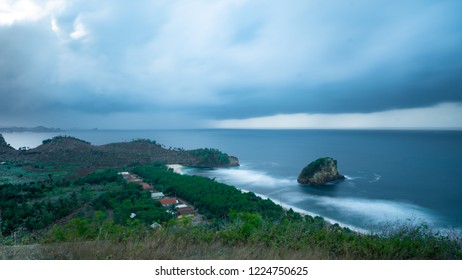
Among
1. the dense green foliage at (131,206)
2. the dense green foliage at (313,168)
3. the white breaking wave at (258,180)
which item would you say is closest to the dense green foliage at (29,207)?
the dense green foliage at (131,206)

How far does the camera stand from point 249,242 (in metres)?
3.56

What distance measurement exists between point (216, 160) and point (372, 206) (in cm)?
3337

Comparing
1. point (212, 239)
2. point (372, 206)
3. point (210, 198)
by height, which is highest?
point (212, 239)

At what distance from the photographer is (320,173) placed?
111ft

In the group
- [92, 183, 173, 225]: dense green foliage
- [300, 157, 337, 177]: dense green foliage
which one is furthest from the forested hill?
[300, 157, 337, 177]: dense green foliage

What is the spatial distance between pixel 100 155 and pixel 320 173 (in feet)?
112

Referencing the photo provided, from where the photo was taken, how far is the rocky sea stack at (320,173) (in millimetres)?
33438

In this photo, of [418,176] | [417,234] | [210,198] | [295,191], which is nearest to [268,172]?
[295,191]

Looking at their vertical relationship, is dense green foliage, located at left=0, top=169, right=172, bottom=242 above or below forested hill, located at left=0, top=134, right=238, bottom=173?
below

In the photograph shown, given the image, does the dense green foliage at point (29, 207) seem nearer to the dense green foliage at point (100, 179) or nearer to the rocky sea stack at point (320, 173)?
the dense green foliage at point (100, 179)

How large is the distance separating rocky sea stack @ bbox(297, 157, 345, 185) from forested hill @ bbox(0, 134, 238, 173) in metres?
21.0

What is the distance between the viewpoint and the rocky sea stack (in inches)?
1316

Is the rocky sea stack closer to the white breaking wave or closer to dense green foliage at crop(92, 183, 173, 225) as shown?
the white breaking wave

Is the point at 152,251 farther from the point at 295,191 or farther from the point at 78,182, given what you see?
the point at 295,191
